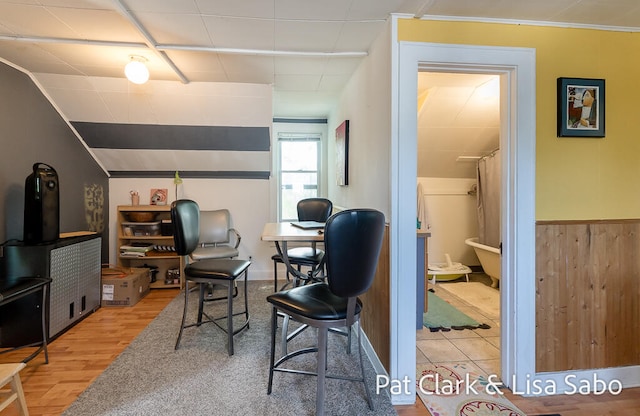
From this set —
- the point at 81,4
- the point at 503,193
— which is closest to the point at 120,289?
the point at 81,4

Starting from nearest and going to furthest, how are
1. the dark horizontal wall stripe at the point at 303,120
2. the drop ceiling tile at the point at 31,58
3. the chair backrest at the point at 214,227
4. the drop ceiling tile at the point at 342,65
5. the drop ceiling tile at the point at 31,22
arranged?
1. the drop ceiling tile at the point at 31,22
2. the drop ceiling tile at the point at 31,58
3. the drop ceiling tile at the point at 342,65
4. the chair backrest at the point at 214,227
5. the dark horizontal wall stripe at the point at 303,120

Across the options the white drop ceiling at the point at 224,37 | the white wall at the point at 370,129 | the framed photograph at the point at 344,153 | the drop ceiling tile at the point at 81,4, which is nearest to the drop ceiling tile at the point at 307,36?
the white drop ceiling at the point at 224,37

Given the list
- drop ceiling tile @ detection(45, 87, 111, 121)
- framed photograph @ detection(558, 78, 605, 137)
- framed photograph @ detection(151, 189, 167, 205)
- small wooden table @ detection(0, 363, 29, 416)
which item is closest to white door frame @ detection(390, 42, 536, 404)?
framed photograph @ detection(558, 78, 605, 137)

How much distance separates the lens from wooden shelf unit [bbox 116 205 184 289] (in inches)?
144

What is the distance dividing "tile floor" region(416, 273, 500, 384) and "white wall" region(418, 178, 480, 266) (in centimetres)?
162

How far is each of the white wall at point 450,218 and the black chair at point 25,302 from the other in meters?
4.19

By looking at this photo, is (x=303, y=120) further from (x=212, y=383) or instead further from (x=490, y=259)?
(x=212, y=383)

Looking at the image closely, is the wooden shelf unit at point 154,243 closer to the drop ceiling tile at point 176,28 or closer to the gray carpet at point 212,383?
the gray carpet at point 212,383

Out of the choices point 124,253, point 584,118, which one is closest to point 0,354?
point 124,253

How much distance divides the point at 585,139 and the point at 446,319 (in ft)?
6.01

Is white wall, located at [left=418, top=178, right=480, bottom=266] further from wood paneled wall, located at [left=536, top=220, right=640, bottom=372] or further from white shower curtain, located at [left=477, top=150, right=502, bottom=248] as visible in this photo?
wood paneled wall, located at [left=536, top=220, right=640, bottom=372]

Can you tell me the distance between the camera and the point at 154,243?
12.5ft

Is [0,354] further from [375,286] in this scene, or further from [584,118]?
[584,118]

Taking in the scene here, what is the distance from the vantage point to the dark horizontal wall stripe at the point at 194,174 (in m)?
3.89
